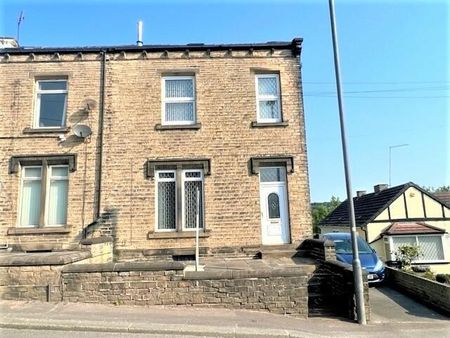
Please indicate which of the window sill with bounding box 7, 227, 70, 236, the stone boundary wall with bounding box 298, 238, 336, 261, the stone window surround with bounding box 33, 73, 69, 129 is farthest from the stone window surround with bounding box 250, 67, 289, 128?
the window sill with bounding box 7, 227, 70, 236

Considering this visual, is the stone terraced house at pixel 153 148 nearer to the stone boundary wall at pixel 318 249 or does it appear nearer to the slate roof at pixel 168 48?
the slate roof at pixel 168 48

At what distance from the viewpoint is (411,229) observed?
24.7 metres

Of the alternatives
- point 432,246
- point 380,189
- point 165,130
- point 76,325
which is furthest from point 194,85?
point 380,189

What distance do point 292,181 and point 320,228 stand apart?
2758cm

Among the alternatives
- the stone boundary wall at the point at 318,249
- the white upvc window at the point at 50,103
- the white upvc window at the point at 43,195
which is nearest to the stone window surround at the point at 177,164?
the white upvc window at the point at 43,195

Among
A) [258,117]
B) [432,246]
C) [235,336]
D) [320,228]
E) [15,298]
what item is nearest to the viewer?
[235,336]

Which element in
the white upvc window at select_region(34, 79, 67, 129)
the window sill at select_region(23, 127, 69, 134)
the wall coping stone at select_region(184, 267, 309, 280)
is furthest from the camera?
the white upvc window at select_region(34, 79, 67, 129)

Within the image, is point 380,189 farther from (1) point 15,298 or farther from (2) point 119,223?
(1) point 15,298

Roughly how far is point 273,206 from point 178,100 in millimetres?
5137

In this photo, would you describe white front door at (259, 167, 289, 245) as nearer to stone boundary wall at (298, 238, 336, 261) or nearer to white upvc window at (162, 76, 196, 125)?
stone boundary wall at (298, 238, 336, 261)

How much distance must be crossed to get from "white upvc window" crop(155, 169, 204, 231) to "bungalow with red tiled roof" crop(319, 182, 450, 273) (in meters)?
15.6

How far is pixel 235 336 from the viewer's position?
6363 mm

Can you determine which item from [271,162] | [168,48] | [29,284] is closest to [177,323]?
[29,284]

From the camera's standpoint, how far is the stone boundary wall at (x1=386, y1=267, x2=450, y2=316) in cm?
1052
